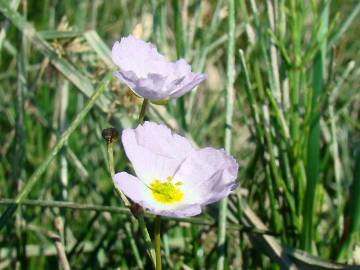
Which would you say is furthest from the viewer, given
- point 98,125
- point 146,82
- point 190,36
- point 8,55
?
point 8,55

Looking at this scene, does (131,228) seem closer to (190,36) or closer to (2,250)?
Result: (2,250)

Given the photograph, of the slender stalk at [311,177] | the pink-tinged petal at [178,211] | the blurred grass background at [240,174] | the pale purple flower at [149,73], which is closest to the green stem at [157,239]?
the pink-tinged petal at [178,211]

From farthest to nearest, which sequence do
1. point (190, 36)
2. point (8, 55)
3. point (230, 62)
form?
point (8, 55) → point (190, 36) → point (230, 62)

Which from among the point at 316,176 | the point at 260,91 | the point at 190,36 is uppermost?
the point at 190,36

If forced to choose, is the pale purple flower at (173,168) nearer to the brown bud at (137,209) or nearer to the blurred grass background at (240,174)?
the brown bud at (137,209)

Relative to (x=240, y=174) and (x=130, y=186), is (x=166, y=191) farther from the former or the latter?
(x=240, y=174)

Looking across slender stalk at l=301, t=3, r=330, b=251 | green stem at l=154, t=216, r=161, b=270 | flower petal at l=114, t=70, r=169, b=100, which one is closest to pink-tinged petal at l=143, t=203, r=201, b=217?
green stem at l=154, t=216, r=161, b=270

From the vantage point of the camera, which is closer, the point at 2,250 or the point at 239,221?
the point at 239,221

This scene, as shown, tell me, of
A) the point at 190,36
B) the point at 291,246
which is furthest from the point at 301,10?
the point at 291,246
